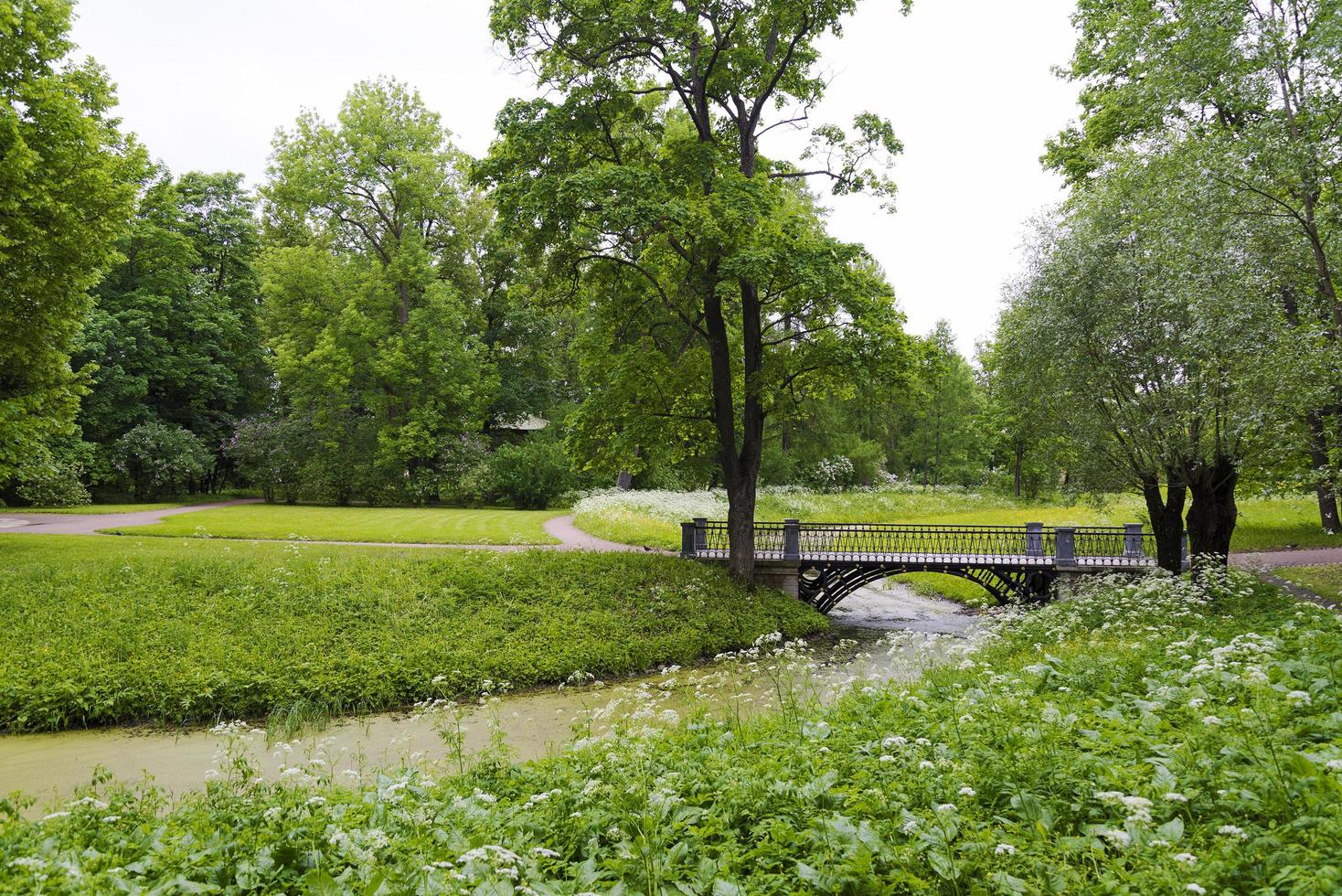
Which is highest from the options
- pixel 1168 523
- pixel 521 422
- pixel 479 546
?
pixel 521 422

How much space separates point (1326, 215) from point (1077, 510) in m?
26.7

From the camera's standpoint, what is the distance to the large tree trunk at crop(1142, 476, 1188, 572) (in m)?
14.8

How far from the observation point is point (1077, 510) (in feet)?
109

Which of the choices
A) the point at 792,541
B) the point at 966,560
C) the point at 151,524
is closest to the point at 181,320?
the point at 151,524

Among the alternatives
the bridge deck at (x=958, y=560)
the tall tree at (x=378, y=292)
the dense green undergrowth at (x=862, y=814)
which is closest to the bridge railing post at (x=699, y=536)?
the bridge deck at (x=958, y=560)

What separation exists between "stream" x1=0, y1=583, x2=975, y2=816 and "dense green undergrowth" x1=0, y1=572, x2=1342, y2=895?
103 centimetres

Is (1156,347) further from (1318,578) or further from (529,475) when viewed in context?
(529,475)

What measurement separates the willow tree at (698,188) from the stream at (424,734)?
634 centimetres

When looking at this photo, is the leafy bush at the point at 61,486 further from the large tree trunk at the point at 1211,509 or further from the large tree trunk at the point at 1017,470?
the large tree trunk at the point at 1017,470

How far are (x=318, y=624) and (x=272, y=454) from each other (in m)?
23.8

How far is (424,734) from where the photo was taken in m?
9.85

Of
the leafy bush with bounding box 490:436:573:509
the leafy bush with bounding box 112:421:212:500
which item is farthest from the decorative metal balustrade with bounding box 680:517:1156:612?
the leafy bush with bounding box 112:421:212:500

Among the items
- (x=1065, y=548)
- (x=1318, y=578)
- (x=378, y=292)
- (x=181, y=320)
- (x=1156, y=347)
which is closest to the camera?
(x=1156, y=347)

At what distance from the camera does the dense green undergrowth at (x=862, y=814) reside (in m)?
3.34
